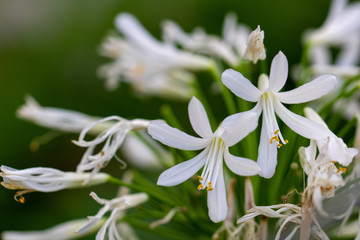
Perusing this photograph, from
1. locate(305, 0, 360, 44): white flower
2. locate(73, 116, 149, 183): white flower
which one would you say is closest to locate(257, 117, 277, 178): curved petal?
locate(73, 116, 149, 183): white flower

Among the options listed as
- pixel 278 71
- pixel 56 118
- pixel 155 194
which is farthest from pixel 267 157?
pixel 56 118

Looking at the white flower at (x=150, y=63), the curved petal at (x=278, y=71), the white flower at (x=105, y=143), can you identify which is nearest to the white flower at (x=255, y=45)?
the curved petal at (x=278, y=71)

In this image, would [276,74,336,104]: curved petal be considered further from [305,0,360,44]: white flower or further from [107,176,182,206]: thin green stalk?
[305,0,360,44]: white flower

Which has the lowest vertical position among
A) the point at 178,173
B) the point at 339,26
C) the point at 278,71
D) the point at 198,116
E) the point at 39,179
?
the point at 39,179

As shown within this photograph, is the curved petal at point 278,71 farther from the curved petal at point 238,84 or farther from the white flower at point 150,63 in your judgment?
the white flower at point 150,63

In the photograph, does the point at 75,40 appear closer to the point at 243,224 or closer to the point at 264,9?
the point at 264,9

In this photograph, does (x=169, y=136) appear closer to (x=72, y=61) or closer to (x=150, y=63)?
(x=150, y=63)

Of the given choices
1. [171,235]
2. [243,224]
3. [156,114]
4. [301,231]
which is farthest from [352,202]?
[156,114]
